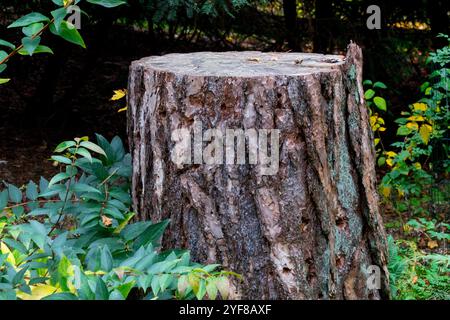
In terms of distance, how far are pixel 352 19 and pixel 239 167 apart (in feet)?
14.5

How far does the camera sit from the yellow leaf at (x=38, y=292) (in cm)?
245

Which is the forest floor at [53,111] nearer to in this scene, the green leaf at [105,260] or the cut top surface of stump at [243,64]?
the cut top surface of stump at [243,64]

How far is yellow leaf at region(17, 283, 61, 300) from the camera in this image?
96.5 inches

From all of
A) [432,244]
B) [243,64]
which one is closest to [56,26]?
[243,64]

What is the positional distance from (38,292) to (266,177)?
95 centimetres

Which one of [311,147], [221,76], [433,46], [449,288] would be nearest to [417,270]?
[449,288]

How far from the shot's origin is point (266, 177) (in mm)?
2826

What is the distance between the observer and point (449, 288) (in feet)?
12.1

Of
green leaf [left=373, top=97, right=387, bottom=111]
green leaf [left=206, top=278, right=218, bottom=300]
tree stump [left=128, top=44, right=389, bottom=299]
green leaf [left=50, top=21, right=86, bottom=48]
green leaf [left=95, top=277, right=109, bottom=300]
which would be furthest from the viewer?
green leaf [left=373, top=97, right=387, bottom=111]

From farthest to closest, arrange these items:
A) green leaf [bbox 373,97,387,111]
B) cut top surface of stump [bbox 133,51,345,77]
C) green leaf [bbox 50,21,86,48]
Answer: green leaf [bbox 373,97,387,111]
cut top surface of stump [bbox 133,51,345,77]
green leaf [bbox 50,21,86,48]

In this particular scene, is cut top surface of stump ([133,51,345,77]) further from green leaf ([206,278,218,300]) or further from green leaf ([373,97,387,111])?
green leaf ([373,97,387,111])

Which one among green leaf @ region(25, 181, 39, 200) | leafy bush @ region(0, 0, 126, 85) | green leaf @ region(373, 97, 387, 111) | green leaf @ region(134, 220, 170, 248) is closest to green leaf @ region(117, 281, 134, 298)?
green leaf @ region(134, 220, 170, 248)

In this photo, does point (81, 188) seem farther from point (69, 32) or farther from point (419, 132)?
point (419, 132)

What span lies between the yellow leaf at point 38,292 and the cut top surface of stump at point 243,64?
3.26ft
